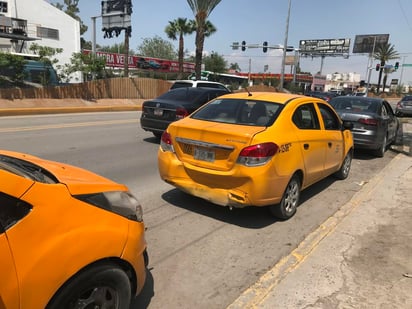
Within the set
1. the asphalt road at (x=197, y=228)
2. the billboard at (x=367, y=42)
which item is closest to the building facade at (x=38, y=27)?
the asphalt road at (x=197, y=228)

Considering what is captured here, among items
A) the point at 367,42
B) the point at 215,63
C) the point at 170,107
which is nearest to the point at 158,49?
the point at 215,63

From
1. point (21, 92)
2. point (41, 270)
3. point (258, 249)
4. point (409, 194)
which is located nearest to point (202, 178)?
point (258, 249)

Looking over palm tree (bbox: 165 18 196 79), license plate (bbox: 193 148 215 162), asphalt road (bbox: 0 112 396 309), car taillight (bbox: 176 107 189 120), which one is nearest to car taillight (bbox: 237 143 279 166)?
license plate (bbox: 193 148 215 162)

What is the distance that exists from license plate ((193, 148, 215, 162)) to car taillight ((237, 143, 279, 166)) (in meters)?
0.41

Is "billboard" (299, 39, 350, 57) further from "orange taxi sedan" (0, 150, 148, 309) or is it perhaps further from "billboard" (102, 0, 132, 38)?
"orange taxi sedan" (0, 150, 148, 309)

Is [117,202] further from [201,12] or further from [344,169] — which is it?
[201,12]

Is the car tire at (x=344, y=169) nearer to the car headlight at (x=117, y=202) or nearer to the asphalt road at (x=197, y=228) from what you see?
the asphalt road at (x=197, y=228)

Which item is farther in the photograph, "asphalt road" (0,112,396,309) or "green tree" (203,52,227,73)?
"green tree" (203,52,227,73)

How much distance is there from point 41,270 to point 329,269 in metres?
2.89

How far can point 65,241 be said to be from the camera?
2.22 metres

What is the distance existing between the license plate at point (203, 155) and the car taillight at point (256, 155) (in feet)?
1.34

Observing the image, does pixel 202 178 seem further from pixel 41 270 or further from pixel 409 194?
pixel 409 194

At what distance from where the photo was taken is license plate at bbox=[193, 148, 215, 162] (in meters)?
4.93

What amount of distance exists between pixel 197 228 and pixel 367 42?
9172 cm
